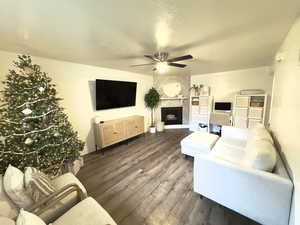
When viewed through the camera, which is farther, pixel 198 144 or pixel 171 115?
pixel 171 115

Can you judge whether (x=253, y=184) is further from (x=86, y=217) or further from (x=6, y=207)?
(x=6, y=207)

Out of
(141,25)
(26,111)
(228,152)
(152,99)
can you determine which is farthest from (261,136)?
(152,99)

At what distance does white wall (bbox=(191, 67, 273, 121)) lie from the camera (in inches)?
147

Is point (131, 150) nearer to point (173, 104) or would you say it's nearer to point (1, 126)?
point (1, 126)

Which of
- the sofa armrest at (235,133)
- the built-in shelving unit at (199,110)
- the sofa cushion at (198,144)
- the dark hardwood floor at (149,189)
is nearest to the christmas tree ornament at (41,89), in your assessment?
the dark hardwood floor at (149,189)

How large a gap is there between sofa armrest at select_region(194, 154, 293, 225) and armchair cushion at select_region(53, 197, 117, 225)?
1.22 meters

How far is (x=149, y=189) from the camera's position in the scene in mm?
1996

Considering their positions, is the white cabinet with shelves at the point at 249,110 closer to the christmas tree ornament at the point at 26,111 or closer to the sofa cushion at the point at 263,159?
the sofa cushion at the point at 263,159

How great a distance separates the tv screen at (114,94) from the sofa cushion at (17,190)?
2.29 m

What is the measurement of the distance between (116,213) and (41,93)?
1.99 meters

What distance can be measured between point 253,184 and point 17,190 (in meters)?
2.31

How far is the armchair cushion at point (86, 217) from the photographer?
1.07 meters

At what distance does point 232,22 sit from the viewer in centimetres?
145

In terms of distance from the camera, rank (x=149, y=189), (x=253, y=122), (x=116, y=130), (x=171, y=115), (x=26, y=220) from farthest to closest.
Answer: (x=171, y=115)
(x=253, y=122)
(x=116, y=130)
(x=149, y=189)
(x=26, y=220)
